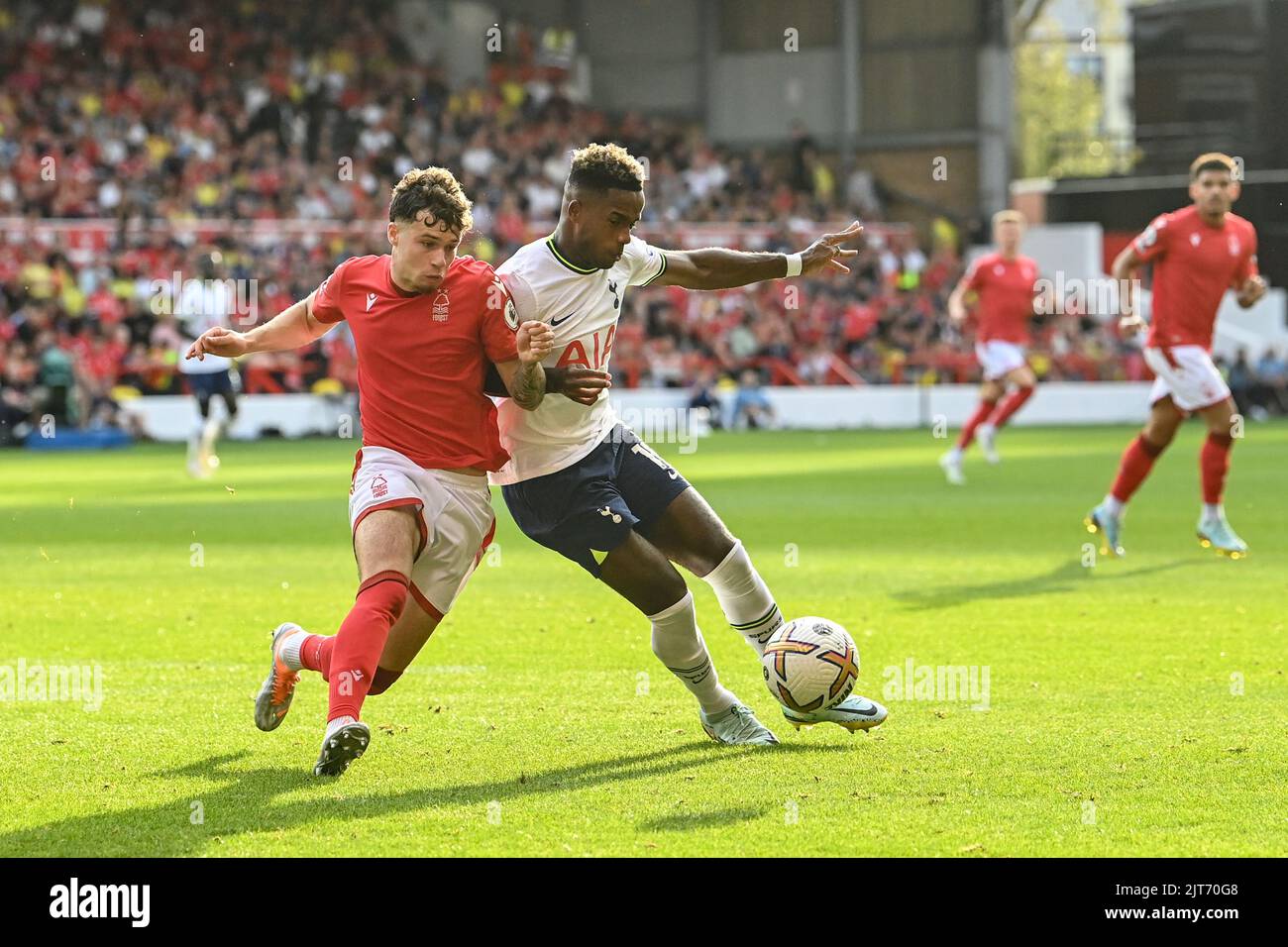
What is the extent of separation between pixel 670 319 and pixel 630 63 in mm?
12658

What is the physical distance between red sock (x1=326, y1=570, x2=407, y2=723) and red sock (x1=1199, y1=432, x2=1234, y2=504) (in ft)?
26.7

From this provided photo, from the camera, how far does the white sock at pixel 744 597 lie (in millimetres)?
6546

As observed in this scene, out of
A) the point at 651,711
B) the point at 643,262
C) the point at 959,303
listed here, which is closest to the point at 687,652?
the point at 651,711

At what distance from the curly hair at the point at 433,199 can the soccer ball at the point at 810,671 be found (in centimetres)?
188

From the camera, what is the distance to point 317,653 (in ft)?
20.0

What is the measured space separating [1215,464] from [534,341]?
8062 mm

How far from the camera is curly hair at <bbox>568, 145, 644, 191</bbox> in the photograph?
20.2 feet

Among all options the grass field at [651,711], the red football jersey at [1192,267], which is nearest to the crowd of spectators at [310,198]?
the grass field at [651,711]

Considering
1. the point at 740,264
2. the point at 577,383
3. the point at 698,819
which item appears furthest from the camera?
the point at 740,264

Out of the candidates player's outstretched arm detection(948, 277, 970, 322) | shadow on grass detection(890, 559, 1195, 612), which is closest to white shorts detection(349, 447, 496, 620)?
shadow on grass detection(890, 559, 1195, 612)

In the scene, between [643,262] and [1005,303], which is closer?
[643,262]

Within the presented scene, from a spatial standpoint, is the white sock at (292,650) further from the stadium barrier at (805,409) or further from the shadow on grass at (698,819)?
the stadium barrier at (805,409)

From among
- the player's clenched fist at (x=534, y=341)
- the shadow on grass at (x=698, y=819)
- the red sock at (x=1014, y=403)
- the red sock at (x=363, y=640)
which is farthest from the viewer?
the red sock at (x=1014, y=403)
